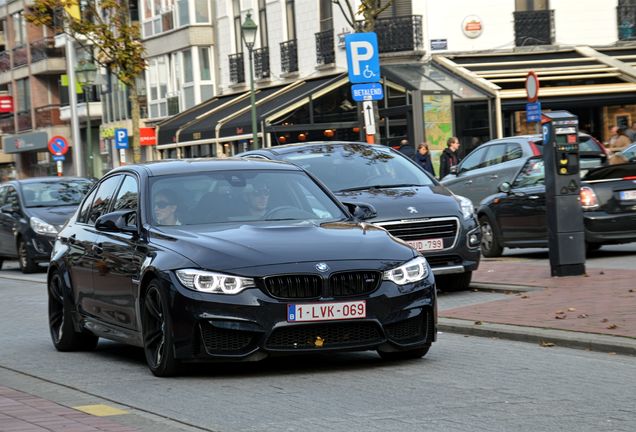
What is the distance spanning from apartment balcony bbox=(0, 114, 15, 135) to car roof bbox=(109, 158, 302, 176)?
78.5 metres

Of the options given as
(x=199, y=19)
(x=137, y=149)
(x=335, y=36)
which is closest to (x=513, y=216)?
(x=137, y=149)

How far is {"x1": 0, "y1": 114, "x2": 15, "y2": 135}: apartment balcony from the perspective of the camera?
88.2 meters

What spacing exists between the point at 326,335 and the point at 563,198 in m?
7.02

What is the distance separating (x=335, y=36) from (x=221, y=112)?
287 inches

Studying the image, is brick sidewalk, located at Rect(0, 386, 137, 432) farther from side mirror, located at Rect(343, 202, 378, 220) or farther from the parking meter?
the parking meter

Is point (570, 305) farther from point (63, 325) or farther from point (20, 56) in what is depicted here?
point (20, 56)

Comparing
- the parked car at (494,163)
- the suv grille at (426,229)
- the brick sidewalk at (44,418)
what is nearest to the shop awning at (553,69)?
the parked car at (494,163)

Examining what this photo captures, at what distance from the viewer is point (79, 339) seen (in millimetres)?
11906

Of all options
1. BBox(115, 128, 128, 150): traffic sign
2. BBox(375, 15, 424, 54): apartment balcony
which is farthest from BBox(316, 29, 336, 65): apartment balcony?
BBox(115, 128, 128, 150): traffic sign

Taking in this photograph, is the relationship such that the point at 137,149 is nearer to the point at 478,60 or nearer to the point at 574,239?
the point at 478,60

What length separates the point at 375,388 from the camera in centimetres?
879

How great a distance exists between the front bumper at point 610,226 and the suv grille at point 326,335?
10.2m

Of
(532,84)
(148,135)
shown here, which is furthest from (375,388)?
(148,135)

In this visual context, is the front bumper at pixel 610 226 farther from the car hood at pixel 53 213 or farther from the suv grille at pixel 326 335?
the car hood at pixel 53 213
